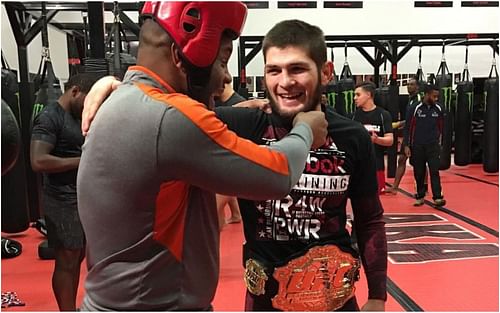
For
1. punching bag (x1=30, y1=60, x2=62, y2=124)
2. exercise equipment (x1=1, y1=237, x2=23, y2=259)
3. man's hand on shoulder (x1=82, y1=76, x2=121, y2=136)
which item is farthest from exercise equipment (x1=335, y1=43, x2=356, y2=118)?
man's hand on shoulder (x1=82, y1=76, x2=121, y2=136)

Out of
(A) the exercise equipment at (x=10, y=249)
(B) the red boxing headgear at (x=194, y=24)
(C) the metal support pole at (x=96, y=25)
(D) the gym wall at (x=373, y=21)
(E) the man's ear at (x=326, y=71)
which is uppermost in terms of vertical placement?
(D) the gym wall at (x=373, y=21)

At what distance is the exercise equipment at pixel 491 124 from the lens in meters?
7.29

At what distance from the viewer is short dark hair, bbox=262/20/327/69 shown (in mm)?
1358

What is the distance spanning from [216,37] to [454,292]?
293cm

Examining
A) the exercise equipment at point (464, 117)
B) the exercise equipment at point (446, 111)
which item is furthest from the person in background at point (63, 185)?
the exercise equipment at point (464, 117)

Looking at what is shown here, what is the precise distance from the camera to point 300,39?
136cm

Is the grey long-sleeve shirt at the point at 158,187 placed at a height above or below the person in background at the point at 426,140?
above

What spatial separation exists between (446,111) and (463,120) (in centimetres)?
42

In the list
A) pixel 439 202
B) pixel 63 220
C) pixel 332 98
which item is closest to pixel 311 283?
pixel 63 220

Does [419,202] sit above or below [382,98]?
below

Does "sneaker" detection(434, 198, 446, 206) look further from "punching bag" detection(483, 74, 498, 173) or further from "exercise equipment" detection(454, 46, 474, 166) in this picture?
"exercise equipment" detection(454, 46, 474, 166)

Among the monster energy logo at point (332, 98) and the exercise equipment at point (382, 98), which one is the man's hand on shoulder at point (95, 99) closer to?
the monster energy logo at point (332, 98)

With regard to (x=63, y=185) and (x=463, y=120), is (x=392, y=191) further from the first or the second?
(x=63, y=185)

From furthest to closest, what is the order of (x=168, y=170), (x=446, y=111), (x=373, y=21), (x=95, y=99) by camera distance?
1. (x=373, y=21)
2. (x=446, y=111)
3. (x=95, y=99)
4. (x=168, y=170)
